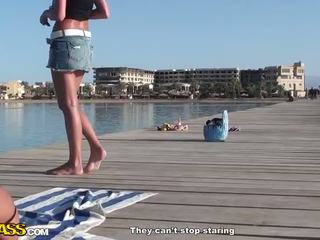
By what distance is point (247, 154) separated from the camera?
7.05 m

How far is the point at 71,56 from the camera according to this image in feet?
16.7

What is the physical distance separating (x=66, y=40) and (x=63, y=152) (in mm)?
2447

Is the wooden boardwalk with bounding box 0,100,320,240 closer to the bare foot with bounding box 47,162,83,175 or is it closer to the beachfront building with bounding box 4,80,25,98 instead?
the bare foot with bounding box 47,162,83,175

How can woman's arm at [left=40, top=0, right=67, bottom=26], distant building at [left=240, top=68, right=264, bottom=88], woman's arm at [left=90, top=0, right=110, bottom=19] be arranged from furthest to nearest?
distant building at [left=240, top=68, right=264, bottom=88]
woman's arm at [left=90, top=0, right=110, bottom=19]
woman's arm at [left=40, top=0, right=67, bottom=26]

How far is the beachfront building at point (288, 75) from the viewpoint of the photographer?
161125 mm

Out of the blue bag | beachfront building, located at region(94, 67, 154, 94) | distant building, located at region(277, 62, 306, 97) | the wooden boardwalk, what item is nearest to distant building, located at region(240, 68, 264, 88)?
distant building, located at region(277, 62, 306, 97)

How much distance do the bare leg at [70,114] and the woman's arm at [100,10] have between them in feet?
1.85

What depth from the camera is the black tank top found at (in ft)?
16.9

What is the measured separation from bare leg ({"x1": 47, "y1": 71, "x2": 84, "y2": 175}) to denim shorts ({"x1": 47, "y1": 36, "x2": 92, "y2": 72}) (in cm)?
7

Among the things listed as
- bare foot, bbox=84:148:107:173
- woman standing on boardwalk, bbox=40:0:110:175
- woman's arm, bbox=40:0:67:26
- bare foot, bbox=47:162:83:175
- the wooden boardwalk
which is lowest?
the wooden boardwalk

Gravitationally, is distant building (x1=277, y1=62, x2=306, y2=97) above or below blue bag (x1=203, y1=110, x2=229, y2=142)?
above

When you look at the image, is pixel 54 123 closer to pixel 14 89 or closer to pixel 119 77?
pixel 14 89

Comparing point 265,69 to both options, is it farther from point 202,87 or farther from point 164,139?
point 164,139

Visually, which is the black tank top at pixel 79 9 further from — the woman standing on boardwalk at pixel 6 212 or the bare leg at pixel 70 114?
the woman standing on boardwalk at pixel 6 212
